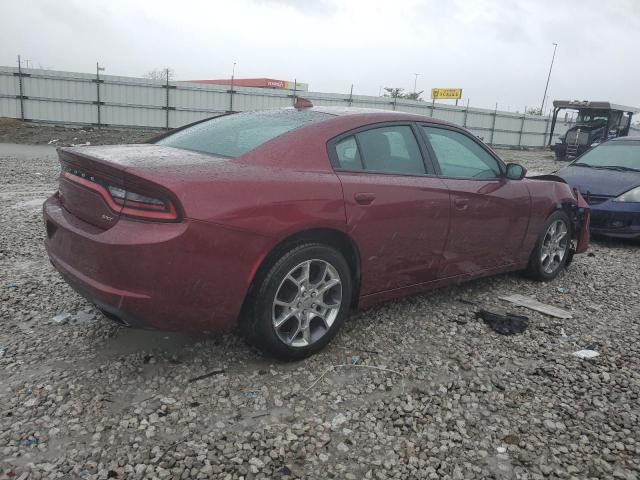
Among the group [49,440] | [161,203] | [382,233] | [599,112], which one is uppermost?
[599,112]

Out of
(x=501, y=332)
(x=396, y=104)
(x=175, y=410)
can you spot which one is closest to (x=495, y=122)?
(x=396, y=104)

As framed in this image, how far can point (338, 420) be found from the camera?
2590 millimetres

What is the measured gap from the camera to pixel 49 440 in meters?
2.31

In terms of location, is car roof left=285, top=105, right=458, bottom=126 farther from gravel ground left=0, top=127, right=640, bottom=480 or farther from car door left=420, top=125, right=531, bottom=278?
gravel ground left=0, top=127, right=640, bottom=480

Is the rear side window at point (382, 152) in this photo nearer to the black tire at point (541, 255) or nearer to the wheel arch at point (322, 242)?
the wheel arch at point (322, 242)

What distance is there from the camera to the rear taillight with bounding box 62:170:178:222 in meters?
2.51

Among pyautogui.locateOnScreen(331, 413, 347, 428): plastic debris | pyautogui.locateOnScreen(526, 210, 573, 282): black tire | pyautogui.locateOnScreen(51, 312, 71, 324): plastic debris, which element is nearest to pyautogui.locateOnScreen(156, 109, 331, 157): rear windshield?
pyautogui.locateOnScreen(51, 312, 71, 324): plastic debris

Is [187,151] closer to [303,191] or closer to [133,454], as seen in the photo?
[303,191]

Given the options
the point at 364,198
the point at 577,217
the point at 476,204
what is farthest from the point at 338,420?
the point at 577,217

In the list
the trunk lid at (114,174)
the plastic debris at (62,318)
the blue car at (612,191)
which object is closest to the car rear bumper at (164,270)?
the trunk lid at (114,174)

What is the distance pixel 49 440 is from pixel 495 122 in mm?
29794

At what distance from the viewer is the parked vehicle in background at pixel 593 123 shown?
18.9 m

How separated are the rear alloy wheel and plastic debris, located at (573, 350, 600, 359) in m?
1.49

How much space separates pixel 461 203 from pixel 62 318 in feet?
9.47
